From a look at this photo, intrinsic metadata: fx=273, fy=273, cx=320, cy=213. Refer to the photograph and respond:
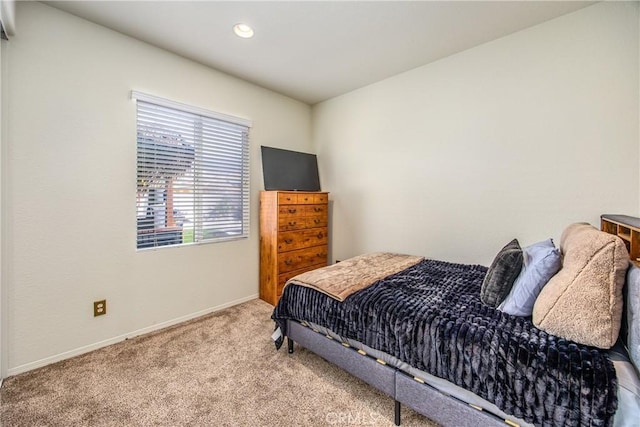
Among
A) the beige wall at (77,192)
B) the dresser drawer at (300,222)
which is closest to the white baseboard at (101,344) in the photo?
the beige wall at (77,192)

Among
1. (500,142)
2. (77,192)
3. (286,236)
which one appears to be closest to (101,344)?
(77,192)

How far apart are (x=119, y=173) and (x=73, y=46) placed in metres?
0.97

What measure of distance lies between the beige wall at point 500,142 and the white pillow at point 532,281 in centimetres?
99

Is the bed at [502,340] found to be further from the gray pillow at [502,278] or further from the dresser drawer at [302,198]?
the dresser drawer at [302,198]

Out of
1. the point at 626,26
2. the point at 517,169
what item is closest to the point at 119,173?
the point at 517,169

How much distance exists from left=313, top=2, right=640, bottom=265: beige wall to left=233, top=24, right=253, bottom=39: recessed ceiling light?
1.56m

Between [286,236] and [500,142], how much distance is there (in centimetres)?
225

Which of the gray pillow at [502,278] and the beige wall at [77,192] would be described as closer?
the gray pillow at [502,278]

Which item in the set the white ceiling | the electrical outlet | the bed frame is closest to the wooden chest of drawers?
the bed frame

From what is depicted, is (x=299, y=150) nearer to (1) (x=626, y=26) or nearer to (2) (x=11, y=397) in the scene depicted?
(1) (x=626, y=26)

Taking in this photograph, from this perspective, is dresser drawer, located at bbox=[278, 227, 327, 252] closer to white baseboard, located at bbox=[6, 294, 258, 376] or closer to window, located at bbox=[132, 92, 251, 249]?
window, located at bbox=[132, 92, 251, 249]

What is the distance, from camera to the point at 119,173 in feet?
7.45

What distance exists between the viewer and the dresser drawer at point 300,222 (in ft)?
10.0

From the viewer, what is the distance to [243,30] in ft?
7.29
